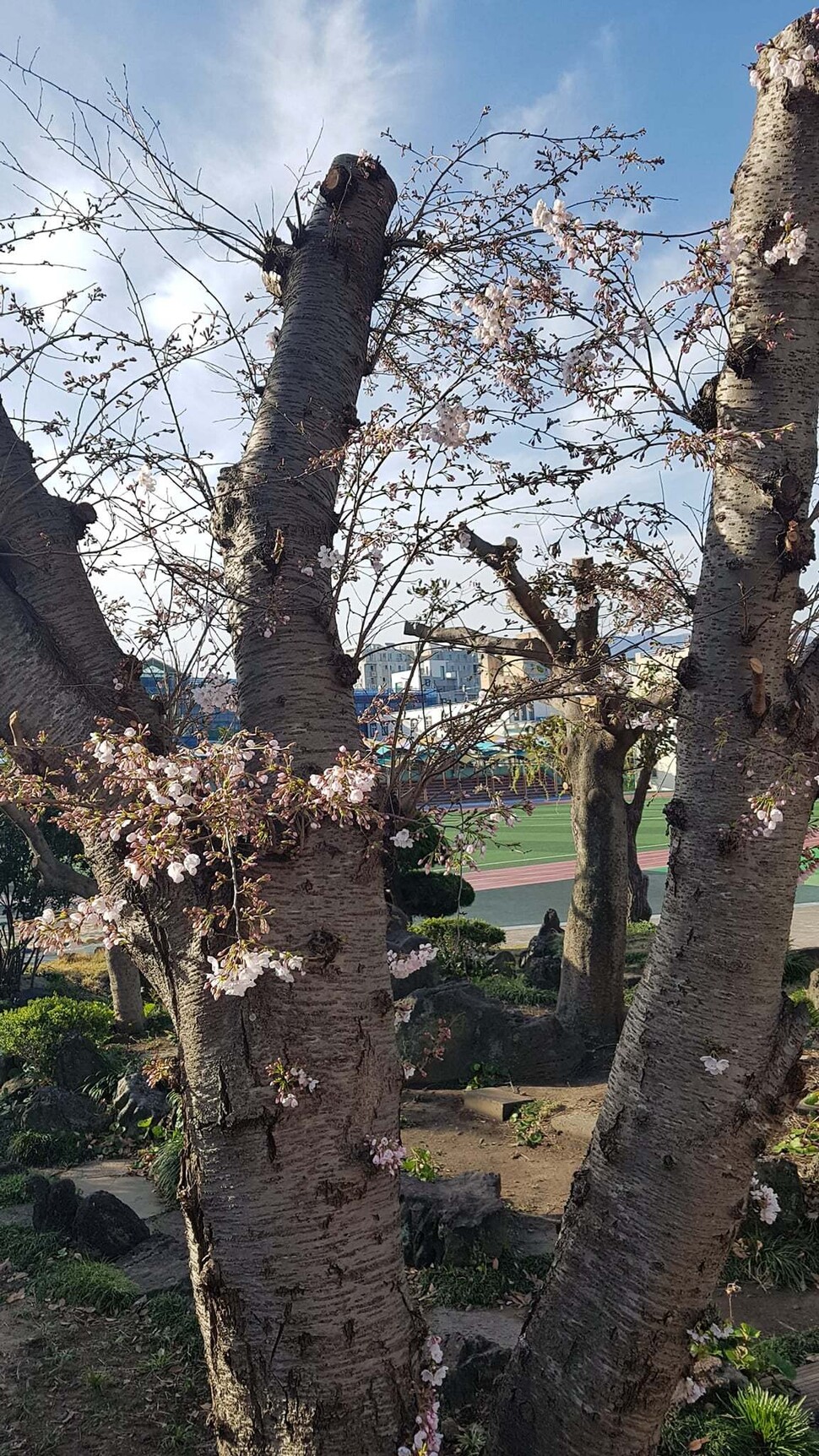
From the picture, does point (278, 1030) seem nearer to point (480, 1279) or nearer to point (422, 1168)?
point (480, 1279)

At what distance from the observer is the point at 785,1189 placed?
5.76 m

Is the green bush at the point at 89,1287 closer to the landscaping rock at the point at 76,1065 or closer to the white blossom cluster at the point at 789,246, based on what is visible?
the landscaping rock at the point at 76,1065

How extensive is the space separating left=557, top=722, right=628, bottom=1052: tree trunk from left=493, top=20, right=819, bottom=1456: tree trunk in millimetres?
6535

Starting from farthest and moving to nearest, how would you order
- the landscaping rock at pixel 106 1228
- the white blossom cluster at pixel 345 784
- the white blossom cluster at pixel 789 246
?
the landscaping rock at pixel 106 1228 < the white blossom cluster at pixel 789 246 < the white blossom cluster at pixel 345 784

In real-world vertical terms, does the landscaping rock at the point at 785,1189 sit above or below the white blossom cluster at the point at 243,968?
below

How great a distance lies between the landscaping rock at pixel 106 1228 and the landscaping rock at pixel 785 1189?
3599 mm

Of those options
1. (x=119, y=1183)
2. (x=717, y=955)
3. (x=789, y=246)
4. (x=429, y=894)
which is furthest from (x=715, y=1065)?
(x=429, y=894)

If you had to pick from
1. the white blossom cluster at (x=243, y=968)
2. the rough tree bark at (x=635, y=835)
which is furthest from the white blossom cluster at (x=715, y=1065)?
the rough tree bark at (x=635, y=835)

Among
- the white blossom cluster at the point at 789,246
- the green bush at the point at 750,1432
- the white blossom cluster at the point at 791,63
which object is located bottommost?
the green bush at the point at 750,1432

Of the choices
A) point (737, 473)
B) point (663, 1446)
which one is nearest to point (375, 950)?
point (737, 473)

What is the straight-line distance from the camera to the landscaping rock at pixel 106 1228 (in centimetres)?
550

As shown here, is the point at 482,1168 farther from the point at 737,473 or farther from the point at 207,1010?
the point at 737,473

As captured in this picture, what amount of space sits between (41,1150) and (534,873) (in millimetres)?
20265

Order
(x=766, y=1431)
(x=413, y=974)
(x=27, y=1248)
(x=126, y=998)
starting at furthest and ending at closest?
1. (x=413, y=974)
2. (x=126, y=998)
3. (x=27, y=1248)
4. (x=766, y=1431)
